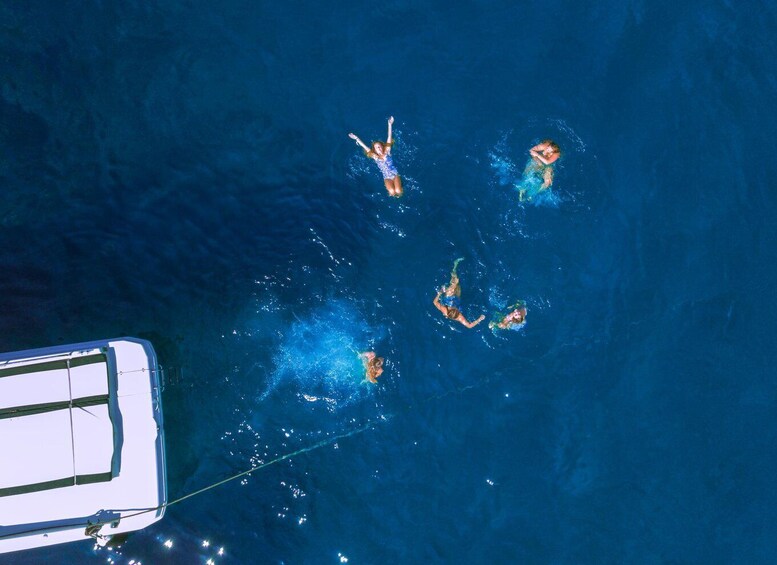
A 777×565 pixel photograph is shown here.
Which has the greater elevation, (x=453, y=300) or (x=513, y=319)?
(x=453, y=300)

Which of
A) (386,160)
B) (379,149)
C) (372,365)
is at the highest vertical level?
(379,149)

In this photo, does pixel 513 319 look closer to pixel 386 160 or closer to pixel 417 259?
pixel 417 259

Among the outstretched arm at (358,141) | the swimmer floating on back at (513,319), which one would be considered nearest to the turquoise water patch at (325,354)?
the swimmer floating on back at (513,319)

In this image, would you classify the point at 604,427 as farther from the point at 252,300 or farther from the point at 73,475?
the point at 73,475

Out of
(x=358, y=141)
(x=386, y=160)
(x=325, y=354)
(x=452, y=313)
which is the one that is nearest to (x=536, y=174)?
(x=386, y=160)

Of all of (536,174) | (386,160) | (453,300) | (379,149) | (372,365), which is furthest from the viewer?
(453,300)

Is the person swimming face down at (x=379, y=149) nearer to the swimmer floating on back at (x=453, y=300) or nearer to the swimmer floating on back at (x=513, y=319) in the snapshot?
the swimmer floating on back at (x=453, y=300)

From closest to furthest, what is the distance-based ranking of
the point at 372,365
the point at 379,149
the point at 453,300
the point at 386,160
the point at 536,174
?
the point at 379,149
the point at 386,160
the point at 372,365
the point at 536,174
the point at 453,300

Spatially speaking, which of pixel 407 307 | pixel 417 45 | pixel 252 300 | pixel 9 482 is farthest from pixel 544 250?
pixel 9 482
